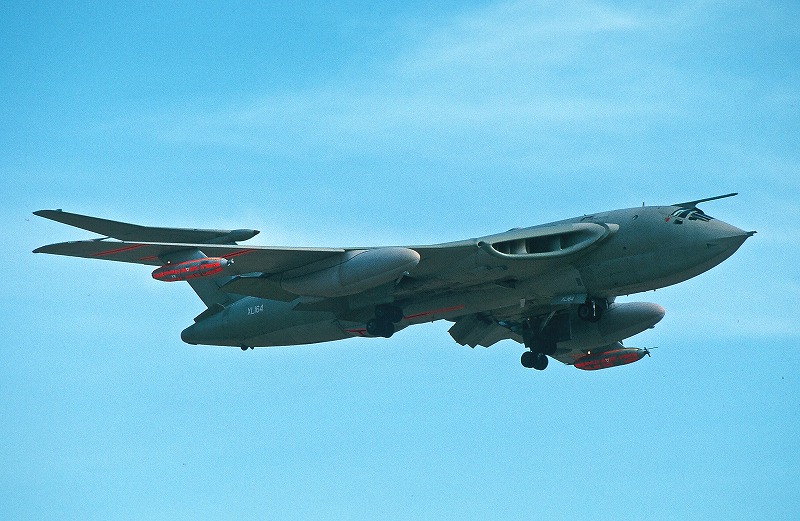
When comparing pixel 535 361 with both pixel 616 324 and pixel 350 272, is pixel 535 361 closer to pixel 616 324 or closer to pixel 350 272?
pixel 616 324

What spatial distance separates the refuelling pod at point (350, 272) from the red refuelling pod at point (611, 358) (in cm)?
1066

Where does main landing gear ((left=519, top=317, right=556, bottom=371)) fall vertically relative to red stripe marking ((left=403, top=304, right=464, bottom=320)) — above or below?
below

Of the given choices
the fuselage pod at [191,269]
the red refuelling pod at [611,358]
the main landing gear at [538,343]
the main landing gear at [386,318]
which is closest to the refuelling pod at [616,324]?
the main landing gear at [538,343]

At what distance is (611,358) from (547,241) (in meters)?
8.40

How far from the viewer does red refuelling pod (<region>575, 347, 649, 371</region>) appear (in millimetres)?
41000

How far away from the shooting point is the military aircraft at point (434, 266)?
3253 centimetres

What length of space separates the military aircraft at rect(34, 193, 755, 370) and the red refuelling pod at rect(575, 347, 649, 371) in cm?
450

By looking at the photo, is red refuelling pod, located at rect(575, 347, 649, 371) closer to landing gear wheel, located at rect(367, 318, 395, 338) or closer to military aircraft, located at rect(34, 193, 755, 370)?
military aircraft, located at rect(34, 193, 755, 370)

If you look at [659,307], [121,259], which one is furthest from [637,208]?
[121,259]

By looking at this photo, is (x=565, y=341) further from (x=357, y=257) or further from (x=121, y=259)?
(x=121, y=259)

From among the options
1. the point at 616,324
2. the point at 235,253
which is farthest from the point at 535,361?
the point at 235,253

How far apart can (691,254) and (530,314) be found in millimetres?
6547

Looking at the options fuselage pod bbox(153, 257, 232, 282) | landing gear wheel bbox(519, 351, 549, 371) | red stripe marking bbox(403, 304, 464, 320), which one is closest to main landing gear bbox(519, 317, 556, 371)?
landing gear wheel bbox(519, 351, 549, 371)

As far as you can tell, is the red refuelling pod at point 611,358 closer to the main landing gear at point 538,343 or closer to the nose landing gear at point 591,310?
the main landing gear at point 538,343
